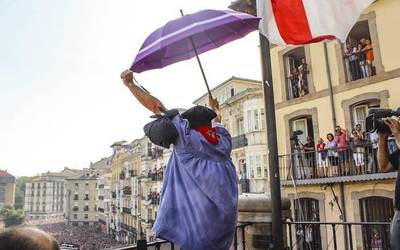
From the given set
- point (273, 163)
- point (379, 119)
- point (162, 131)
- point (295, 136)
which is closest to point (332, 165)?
point (295, 136)

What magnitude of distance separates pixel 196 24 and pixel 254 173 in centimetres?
2239

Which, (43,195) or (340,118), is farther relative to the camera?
(43,195)

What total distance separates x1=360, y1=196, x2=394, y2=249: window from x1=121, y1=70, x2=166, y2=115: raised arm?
11718 mm

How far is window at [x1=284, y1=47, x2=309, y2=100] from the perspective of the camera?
605 inches

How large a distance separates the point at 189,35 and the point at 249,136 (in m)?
22.7

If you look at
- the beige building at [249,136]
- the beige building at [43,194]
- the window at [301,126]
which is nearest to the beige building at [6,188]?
the beige building at [43,194]

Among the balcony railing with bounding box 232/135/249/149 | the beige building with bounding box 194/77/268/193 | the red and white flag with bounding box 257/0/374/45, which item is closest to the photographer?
the red and white flag with bounding box 257/0/374/45

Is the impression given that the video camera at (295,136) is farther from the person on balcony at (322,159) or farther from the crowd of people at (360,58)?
the crowd of people at (360,58)

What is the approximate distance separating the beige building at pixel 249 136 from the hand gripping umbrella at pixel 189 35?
19.8m

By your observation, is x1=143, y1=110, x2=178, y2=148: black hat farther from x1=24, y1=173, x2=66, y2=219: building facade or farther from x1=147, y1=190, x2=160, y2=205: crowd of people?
x1=24, y1=173, x2=66, y2=219: building facade

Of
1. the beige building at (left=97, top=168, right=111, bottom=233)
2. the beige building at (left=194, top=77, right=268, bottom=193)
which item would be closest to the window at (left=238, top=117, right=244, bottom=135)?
the beige building at (left=194, top=77, right=268, bottom=193)

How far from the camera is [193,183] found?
2.06 meters

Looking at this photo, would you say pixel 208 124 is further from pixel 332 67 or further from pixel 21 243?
pixel 332 67

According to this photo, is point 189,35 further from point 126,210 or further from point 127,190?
point 126,210
